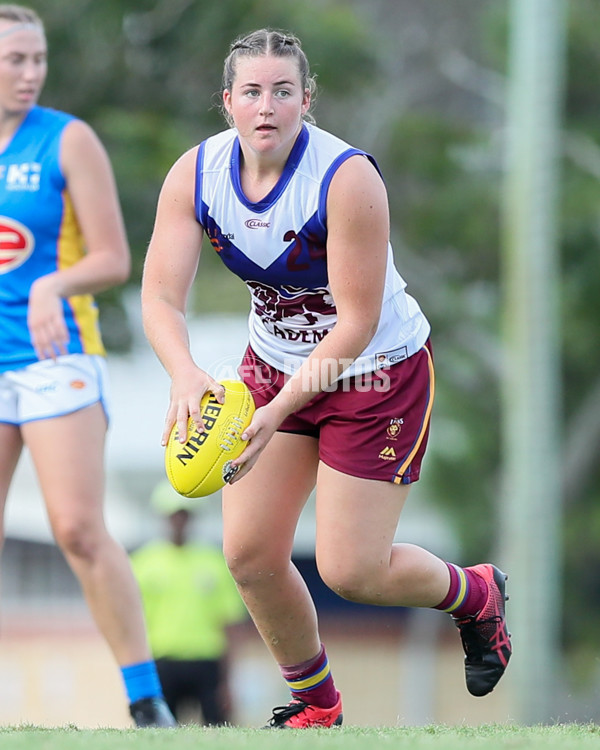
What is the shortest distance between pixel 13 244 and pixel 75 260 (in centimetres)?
24

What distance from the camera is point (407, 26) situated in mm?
20156

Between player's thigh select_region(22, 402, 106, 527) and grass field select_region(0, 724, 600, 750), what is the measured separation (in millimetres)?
782

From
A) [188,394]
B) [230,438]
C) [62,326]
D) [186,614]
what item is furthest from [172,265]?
[186,614]

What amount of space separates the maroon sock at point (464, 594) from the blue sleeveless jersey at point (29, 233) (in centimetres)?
161

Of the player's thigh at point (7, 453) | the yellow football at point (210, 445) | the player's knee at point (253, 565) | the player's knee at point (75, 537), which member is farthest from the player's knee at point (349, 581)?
the player's thigh at point (7, 453)

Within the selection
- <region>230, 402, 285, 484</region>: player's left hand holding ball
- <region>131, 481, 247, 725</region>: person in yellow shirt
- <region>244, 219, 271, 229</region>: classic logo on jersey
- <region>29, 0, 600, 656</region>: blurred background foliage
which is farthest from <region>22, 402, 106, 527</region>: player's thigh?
<region>29, 0, 600, 656</region>: blurred background foliage

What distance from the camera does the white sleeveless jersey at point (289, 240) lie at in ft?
15.1

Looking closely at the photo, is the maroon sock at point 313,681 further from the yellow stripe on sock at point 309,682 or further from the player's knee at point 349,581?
the player's knee at point 349,581

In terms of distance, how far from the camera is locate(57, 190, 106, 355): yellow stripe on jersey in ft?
18.1

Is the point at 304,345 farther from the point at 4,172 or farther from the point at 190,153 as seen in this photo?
the point at 4,172

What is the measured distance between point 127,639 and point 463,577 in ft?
4.06

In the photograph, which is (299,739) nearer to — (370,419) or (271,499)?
(271,499)

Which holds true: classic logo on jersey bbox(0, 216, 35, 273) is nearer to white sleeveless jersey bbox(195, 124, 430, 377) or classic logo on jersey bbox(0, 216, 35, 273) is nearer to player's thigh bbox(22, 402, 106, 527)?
player's thigh bbox(22, 402, 106, 527)

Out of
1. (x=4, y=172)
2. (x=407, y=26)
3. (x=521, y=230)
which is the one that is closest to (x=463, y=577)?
(x=4, y=172)
